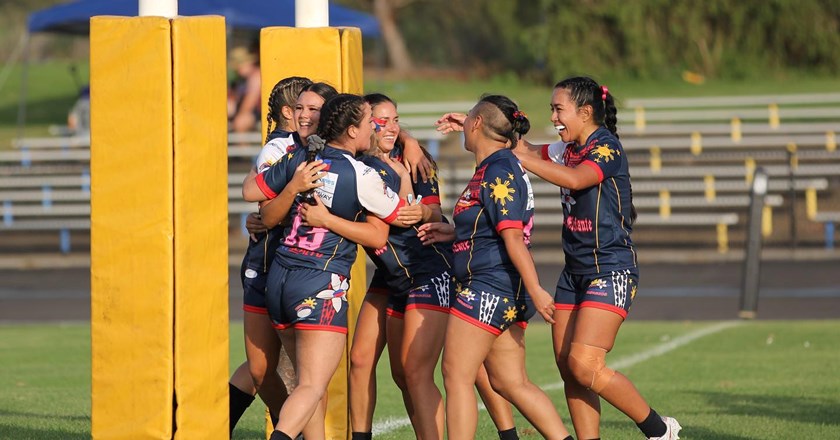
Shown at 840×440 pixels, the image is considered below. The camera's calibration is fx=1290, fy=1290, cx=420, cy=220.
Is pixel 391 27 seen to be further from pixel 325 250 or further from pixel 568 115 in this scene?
pixel 325 250

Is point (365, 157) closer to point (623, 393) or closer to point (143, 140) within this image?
point (143, 140)

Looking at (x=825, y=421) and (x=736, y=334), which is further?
(x=736, y=334)

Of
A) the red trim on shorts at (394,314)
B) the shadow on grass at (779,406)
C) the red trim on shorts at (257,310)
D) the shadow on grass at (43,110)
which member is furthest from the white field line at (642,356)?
the shadow on grass at (43,110)

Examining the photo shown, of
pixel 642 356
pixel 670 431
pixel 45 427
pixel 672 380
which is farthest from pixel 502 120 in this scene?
pixel 642 356

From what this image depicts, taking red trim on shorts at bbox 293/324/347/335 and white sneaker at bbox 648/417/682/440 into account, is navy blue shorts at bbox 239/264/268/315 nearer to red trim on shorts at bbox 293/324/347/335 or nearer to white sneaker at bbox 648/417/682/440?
red trim on shorts at bbox 293/324/347/335

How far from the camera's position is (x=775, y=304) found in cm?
1534

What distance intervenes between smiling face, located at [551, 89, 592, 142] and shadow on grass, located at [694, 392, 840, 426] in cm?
280

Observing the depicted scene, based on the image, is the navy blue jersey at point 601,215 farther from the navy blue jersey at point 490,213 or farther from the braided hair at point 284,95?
the braided hair at point 284,95

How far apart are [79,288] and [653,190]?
9.57 m

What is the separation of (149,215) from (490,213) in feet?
5.14

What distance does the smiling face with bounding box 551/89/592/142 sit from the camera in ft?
21.1

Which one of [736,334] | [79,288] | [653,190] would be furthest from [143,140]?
[653,190]

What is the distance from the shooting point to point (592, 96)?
645 cm

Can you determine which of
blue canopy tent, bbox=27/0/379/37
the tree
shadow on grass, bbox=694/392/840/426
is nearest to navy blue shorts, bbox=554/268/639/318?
shadow on grass, bbox=694/392/840/426
